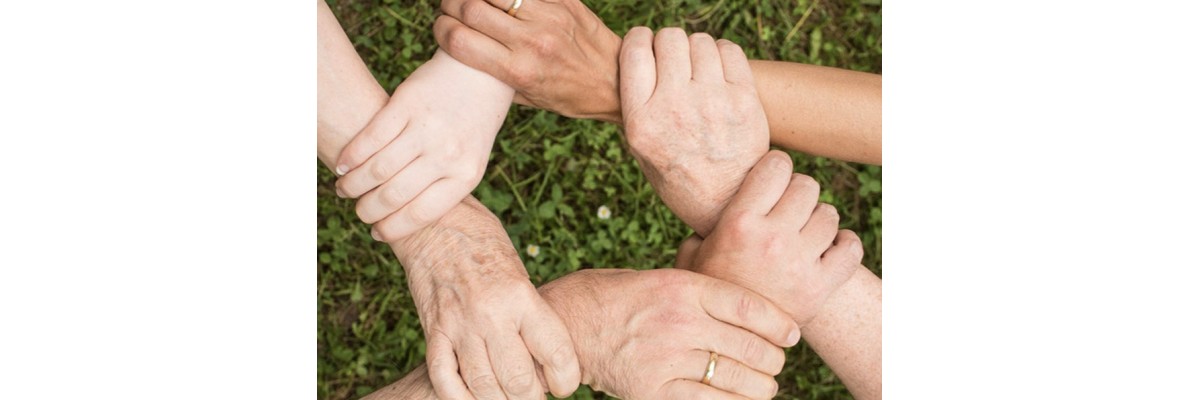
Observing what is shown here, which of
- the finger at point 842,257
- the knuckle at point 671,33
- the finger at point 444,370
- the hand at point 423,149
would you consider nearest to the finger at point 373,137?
the hand at point 423,149

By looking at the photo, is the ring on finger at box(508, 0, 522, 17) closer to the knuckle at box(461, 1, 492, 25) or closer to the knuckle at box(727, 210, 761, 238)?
the knuckle at box(461, 1, 492, 25)

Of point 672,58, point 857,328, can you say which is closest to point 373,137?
point 672,58

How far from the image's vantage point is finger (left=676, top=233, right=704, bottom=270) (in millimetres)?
1212

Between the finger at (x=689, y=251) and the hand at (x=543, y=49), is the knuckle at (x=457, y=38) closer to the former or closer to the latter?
the hand at (x=543, y=49)

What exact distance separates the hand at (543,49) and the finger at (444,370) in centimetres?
37

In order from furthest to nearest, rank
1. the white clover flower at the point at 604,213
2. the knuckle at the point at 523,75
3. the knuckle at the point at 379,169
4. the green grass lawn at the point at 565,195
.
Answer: the white clover flower at the point at 604,213 < the green grass lawn at the point at 565,195 < the knuckle at the point at 523,75 < the knuckle at the point at 379,169

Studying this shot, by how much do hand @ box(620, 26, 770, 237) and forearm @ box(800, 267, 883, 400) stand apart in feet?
0.71

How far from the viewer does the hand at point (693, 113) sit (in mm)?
1134

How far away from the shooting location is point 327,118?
3.40ft

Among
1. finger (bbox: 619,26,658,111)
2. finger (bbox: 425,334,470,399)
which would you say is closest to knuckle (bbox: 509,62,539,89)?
finger (bbox: 619,26,658,111)
